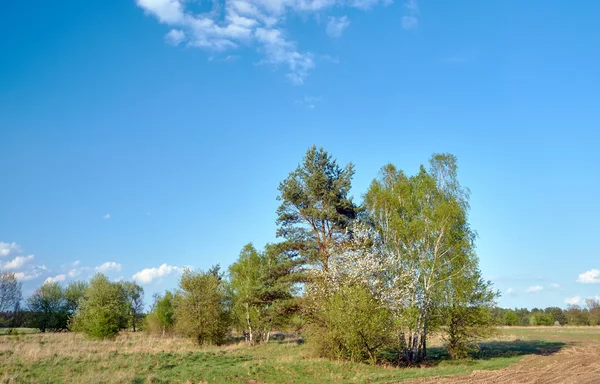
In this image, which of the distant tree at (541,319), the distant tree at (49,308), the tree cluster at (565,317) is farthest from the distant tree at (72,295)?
the distant tree at (541,319)

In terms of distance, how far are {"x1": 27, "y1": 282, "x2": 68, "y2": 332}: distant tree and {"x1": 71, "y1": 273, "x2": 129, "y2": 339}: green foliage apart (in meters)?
30.4

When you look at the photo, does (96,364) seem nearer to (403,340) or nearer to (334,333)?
(334,333)

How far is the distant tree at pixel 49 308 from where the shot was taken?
67562 millimetres

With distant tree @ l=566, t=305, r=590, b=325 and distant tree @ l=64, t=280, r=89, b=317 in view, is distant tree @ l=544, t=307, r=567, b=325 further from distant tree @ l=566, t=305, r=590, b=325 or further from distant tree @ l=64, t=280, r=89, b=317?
distant tree @ l=64, t=280, r=89, b=317

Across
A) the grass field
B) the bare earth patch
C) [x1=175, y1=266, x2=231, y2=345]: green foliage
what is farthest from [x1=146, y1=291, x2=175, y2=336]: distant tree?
the bare earth patch

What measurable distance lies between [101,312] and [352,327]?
97.1ft

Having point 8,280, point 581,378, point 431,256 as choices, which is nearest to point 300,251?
point 431,256

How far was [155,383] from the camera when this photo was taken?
55.0 ft

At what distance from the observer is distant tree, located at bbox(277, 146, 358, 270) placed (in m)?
28.9

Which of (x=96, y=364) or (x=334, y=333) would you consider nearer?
(x=96, y=364)

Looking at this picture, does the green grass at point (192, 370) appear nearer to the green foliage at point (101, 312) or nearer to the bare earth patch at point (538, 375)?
the bare earth patch at point (538, 375)

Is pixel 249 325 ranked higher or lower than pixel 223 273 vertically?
lower

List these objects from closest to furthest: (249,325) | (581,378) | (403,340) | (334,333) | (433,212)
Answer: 1. (581,378)
2. (334,333)
3. (403,340)
4. (433,212)
5. (249,325)

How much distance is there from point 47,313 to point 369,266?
66.7 m
